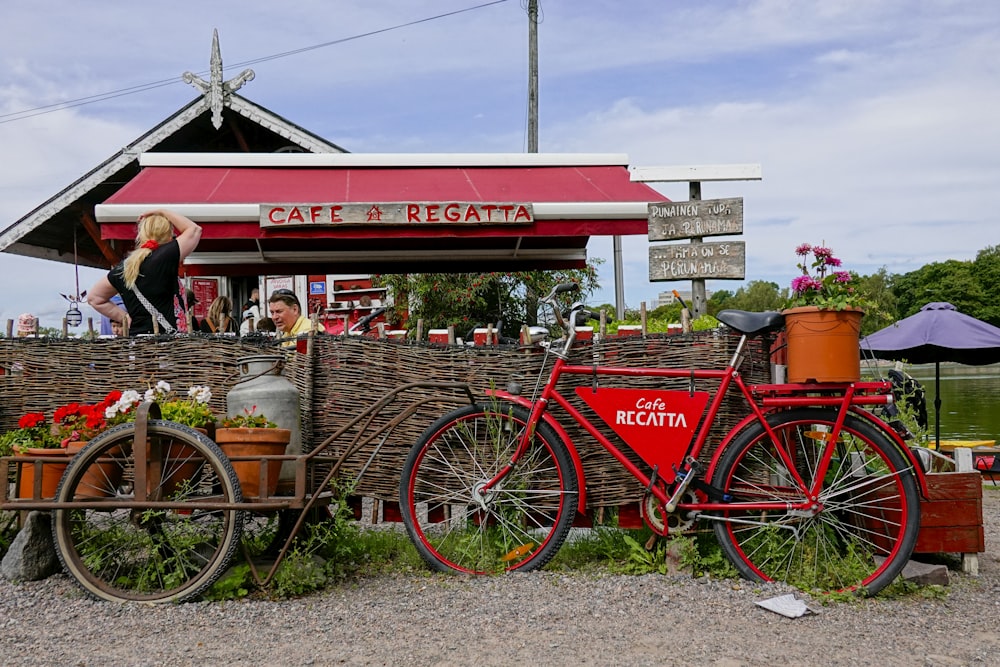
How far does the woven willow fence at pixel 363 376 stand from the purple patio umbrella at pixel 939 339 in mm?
8091

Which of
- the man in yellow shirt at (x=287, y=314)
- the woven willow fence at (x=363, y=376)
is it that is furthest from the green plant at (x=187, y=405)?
the man in yellow shirt at (x=287, y=314)

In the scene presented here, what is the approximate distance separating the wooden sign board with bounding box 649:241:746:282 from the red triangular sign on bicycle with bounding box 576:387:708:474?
1726 millimetres

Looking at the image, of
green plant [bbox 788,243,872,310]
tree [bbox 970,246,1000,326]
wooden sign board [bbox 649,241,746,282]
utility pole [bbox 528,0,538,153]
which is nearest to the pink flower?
green plant [bbox 788,243,872,310]

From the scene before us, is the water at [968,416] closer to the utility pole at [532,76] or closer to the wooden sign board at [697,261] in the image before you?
the wooden sign board at [697,261]

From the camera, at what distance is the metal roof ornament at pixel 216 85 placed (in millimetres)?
12656

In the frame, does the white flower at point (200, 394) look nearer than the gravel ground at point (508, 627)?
No

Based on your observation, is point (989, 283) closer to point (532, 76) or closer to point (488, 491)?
point (532, 76)

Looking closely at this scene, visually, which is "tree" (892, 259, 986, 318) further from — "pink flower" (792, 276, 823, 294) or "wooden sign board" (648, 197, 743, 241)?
"pink flower" (792, 276, 823, 294)

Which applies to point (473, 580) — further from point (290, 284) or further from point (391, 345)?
point (290, 284)

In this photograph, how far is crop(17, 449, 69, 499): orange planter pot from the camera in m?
4.36

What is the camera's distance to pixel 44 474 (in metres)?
4.43

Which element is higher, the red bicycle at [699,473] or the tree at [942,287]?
the tree at [942,287]

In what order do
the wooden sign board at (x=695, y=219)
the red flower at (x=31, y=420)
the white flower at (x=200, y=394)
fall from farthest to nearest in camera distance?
1. the wooden sign board at (x=695, y=219)
2. the red flower at (x=31, y=420)
3. the white flower at (x=200, y=394)

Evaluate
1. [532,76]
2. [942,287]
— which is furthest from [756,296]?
[532,76]
